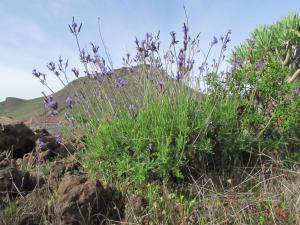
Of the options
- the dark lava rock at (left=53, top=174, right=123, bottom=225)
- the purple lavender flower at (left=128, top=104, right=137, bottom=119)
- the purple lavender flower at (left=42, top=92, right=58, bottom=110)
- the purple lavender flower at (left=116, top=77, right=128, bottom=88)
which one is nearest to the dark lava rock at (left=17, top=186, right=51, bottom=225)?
the dark lava rock at (left=53, top=174, right=123, bottom=225)

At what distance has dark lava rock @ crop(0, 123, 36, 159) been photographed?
6266mm

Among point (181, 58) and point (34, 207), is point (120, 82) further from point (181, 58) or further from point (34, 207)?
point (34, 207)

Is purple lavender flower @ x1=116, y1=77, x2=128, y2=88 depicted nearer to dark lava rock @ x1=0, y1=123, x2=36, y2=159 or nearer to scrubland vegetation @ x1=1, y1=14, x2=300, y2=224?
scrubland vegetation @ x1=1, y1=14, x2=300, y2=224

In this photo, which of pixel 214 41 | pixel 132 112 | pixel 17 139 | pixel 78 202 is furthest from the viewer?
pixel 17 139

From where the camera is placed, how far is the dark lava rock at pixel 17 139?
6.27 metres

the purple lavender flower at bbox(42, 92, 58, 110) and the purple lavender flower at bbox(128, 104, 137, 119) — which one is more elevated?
the purple lavender flower at bbox(42, 92, 58, 110)

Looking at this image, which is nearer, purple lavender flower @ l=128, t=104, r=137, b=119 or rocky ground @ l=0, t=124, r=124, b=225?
rocky ground @ l=0, t=124, r=124, b=225

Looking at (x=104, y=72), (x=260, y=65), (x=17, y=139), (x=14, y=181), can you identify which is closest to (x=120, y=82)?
(x=104, y=72)

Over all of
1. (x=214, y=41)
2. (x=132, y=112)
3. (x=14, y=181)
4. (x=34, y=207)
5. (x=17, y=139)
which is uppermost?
(x=214, y=41)

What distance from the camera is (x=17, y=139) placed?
6.39 meters

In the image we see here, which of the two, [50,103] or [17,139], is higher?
[50,103]

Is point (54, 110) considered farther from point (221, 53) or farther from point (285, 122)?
point (285, 122)

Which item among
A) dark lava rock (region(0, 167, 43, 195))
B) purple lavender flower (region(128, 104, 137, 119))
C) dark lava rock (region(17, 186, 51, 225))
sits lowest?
dark lava rock (region(17, 186, 51, 225))

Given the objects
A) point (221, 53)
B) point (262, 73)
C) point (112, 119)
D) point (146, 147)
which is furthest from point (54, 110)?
point (262, 73)
